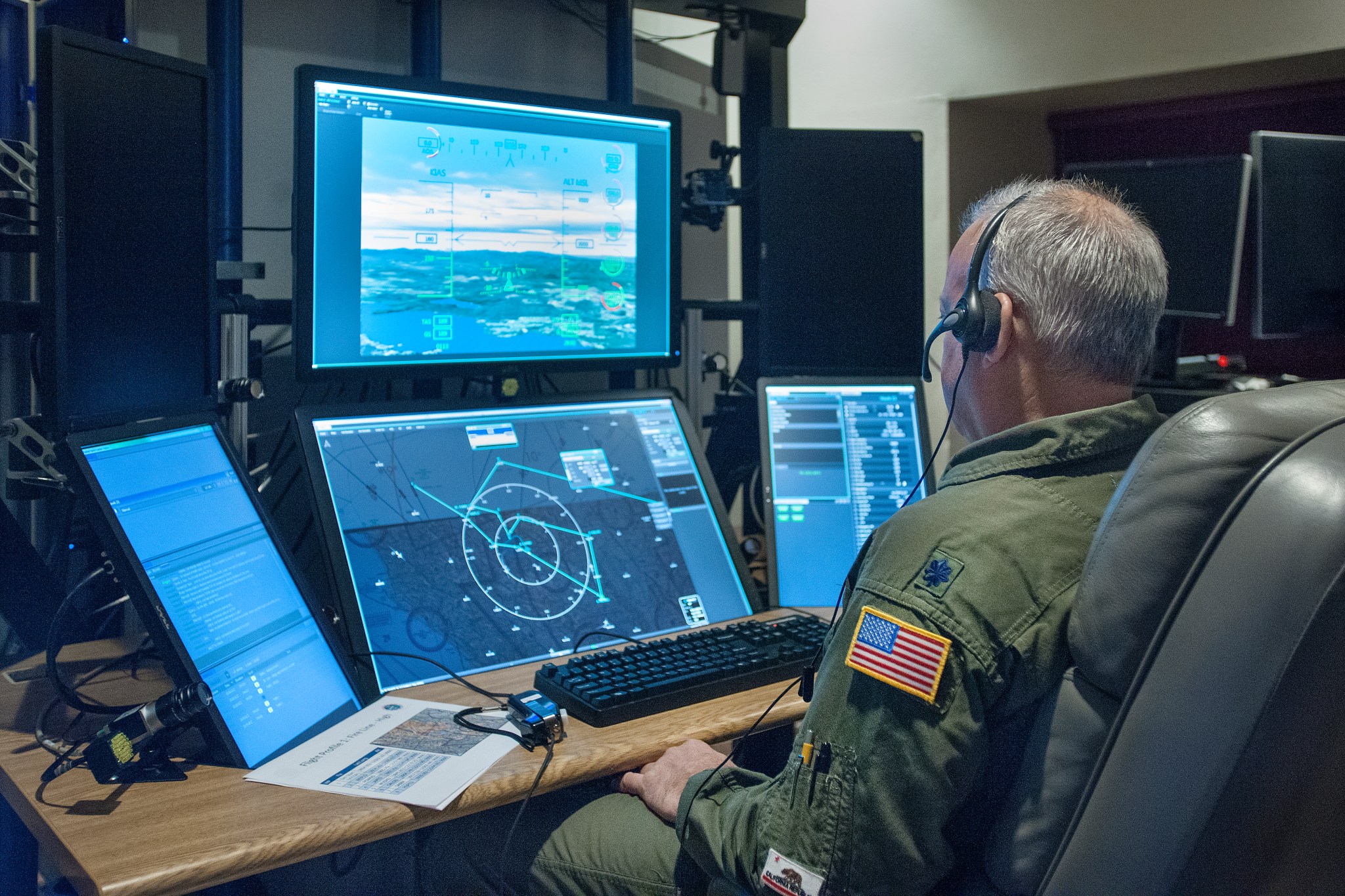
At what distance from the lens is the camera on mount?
2.13 m

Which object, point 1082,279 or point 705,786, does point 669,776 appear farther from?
point 1082,279

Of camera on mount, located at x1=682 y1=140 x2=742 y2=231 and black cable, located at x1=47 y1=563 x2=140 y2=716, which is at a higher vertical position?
camera on mount, located at x1=682 y1=140 x2=742 y2=231

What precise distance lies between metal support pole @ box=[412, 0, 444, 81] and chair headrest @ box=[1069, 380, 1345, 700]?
60.9 inches

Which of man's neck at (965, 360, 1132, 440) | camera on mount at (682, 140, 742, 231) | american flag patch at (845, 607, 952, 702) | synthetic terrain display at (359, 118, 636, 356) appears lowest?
american flag patch at (845, 607, 952, 702)

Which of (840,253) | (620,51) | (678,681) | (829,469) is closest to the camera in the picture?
(678,681)

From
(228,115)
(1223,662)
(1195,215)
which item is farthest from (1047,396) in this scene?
(1195,215)

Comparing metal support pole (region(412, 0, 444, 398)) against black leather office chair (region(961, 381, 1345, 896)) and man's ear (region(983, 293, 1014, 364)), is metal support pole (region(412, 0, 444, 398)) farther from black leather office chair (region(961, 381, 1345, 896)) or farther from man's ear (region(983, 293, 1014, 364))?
black leather office chair (region(961, 381, 1345, 896))

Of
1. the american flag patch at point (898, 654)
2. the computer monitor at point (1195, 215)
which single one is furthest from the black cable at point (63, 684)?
the computer monitor at point (1195, 215)

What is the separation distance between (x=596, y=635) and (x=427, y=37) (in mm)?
1155

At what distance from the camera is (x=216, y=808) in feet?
3.31

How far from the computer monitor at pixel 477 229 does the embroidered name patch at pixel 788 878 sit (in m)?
0.95

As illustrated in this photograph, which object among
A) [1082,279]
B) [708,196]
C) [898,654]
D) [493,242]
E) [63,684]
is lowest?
[63,684]

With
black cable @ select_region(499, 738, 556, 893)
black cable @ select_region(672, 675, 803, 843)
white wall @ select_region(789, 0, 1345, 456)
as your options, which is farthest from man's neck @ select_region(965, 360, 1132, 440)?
white wall @ select_region(789, 0, 1345, 456)

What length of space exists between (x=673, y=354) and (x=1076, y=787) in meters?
1.20
